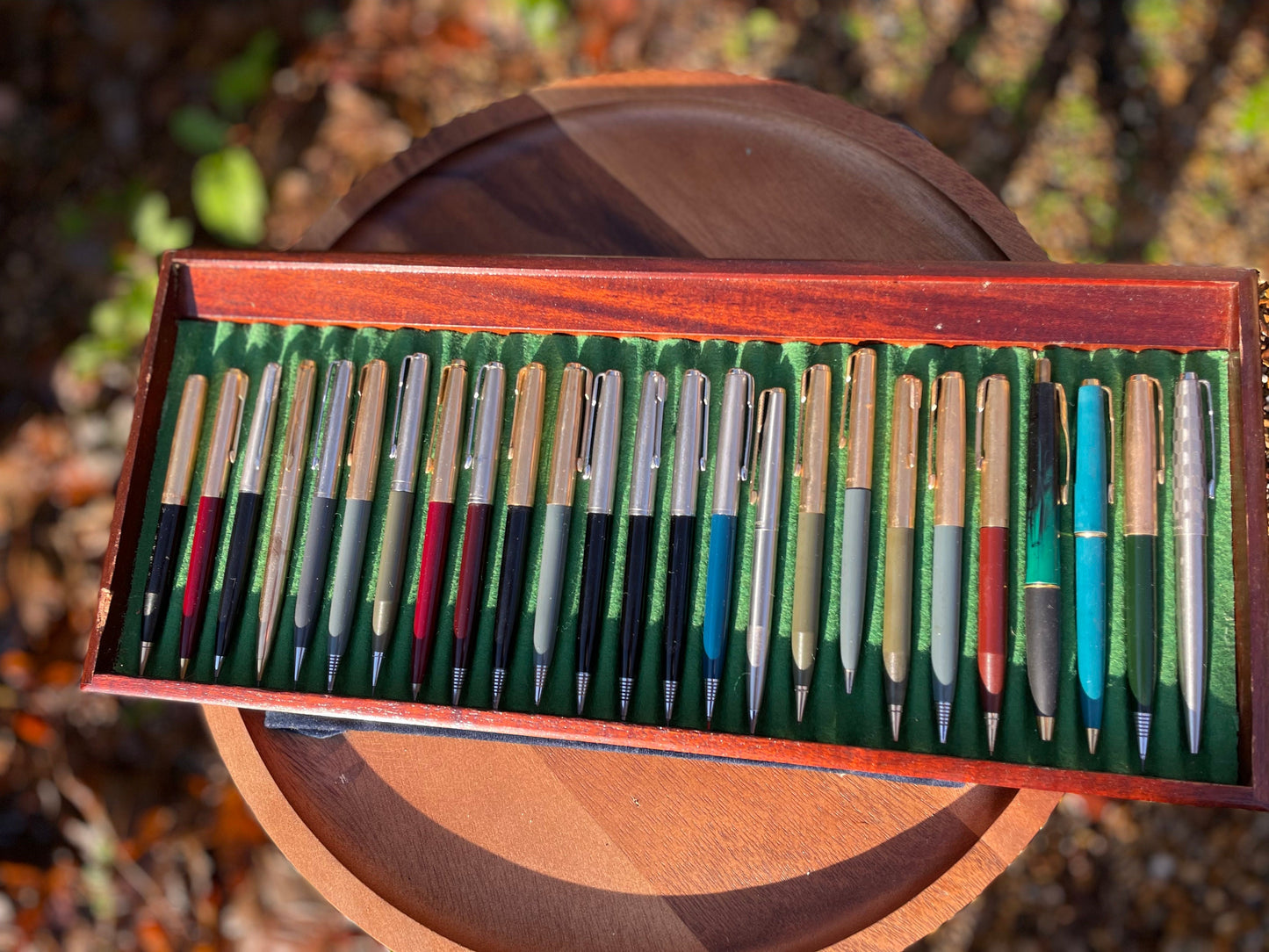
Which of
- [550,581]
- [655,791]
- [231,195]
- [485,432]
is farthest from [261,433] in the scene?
[231,195]

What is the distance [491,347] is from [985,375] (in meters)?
0.53

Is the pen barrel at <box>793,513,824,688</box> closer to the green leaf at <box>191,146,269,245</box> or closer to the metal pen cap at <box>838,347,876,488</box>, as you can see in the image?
the metal pen cap at <box>838,347,876,488</box>

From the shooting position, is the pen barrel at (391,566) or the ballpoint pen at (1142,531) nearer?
the ballpoint pen at (1142,531)

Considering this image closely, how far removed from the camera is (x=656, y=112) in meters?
1.20

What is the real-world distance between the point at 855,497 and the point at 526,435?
1.16ft

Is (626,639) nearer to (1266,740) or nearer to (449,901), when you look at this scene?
(449,901)

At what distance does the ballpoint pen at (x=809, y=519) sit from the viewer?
37.0 inches

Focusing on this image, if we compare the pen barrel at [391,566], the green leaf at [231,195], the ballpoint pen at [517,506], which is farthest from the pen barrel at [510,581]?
the green leaf at [231,195]

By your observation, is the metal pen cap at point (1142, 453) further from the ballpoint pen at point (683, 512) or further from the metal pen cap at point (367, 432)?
the metal pen cap at point (367, 432)

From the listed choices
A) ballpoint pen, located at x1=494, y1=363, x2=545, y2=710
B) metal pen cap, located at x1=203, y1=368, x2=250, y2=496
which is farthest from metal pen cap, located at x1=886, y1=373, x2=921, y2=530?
metal pen cap, located at x1=203, y1=368, x2=250, y2=496

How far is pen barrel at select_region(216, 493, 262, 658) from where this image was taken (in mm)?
1010

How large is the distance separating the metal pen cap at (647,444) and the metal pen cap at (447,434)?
0.64ft

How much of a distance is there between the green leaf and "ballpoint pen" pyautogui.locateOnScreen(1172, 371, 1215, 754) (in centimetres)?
157

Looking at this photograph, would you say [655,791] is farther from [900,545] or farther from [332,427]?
[332,427]
